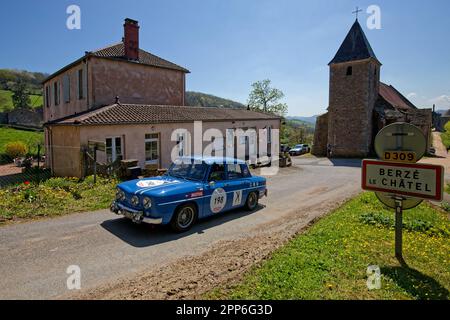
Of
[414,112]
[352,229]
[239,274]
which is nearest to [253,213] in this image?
[352,229]

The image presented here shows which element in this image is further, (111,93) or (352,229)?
(111,93)

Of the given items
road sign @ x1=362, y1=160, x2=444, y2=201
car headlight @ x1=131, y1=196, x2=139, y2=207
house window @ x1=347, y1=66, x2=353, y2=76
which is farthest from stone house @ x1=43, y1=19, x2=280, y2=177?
house window @ x1=347, y1=66, x2=353, y2=76

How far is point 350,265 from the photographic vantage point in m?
4.69

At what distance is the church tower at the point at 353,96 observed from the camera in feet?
100

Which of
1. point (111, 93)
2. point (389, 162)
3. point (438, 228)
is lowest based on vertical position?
point (438, 228)

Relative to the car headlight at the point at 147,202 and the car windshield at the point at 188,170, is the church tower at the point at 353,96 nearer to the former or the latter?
the car windshield at the point at 188,170

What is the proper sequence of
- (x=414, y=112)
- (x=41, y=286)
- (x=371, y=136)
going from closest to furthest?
(x=41, y=286) < (x=371, y=136) < (x=414, y=112)

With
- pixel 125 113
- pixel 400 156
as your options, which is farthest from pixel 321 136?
pixel 400 156

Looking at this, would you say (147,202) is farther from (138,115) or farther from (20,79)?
(20,79)

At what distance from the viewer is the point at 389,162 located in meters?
4.70

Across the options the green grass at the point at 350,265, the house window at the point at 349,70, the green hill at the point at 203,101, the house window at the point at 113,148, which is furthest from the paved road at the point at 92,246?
the green hill at the point at 203,101

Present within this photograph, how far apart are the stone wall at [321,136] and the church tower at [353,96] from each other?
2218mm

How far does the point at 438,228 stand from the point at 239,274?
5914 millimetres

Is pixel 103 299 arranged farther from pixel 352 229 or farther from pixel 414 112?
pixel 414 112
